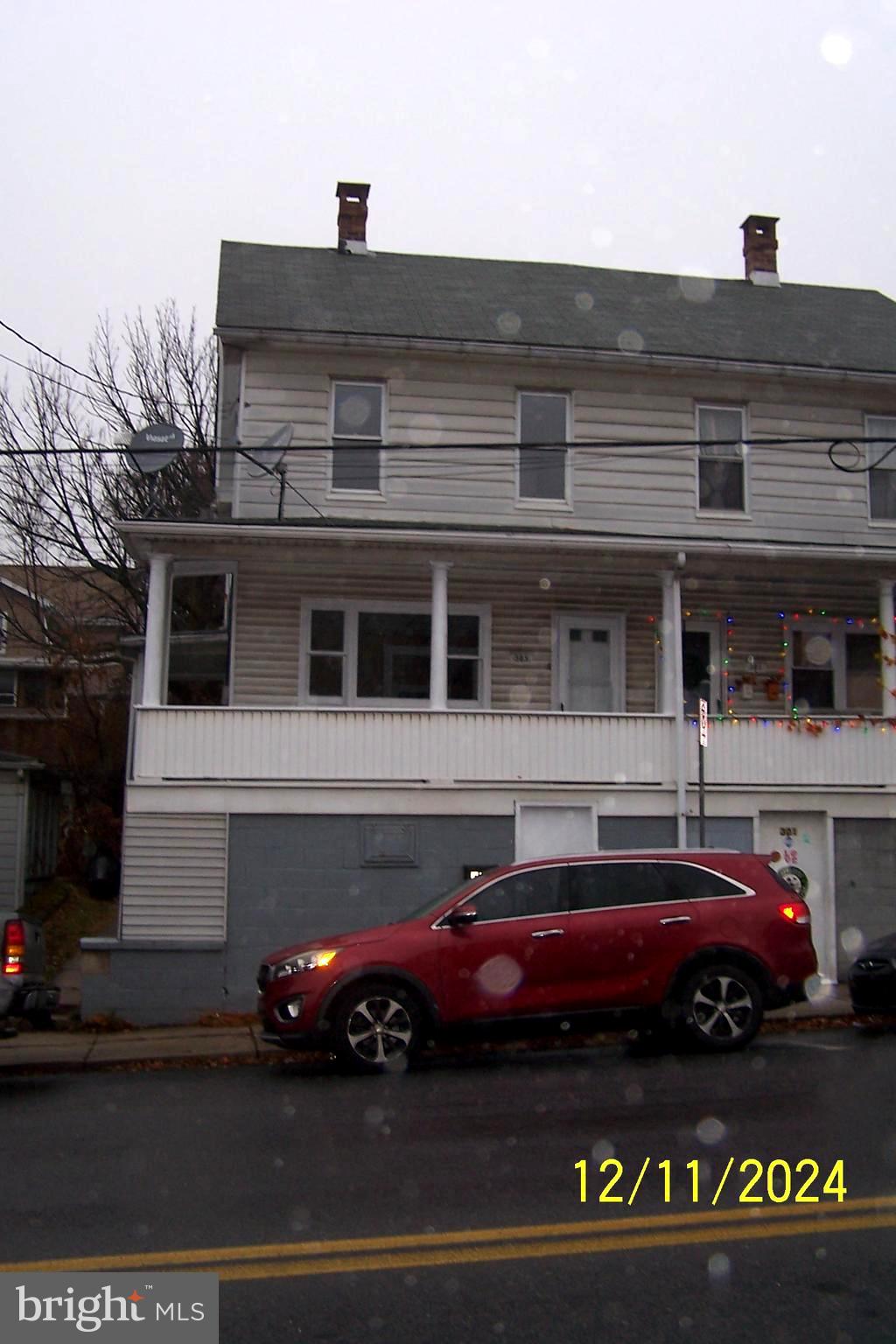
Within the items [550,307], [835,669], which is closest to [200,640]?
[550,307]

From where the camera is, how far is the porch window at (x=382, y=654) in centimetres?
1823

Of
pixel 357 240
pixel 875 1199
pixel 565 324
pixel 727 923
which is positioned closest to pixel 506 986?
pixel 727 923

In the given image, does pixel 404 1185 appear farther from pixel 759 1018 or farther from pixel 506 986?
pixel 759 1018

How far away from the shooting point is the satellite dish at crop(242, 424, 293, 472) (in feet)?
57.0

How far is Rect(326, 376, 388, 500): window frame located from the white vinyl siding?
16.1 ft

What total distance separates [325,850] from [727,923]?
5.76 metres

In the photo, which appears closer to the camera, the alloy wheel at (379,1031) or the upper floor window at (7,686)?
the alloy wheel at (379,1031)

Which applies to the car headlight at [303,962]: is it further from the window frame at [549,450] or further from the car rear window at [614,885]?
the window frame at [549,450]

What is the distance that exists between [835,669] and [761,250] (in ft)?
25.8

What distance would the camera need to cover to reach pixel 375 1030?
10.8 meters

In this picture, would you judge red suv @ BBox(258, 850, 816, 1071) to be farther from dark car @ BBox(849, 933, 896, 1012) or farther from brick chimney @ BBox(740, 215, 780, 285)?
brick chimney @ BBox(740, 215, 780, 285)

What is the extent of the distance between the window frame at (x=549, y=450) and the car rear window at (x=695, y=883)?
7.96 m

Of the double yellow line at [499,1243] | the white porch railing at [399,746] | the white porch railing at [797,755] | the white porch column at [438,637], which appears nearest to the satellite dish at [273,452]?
the white porch column at [438,637]

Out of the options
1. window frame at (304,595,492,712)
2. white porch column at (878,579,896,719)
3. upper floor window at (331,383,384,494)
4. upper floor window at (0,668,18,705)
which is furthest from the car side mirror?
upper floor window at (0,668,18,705)
